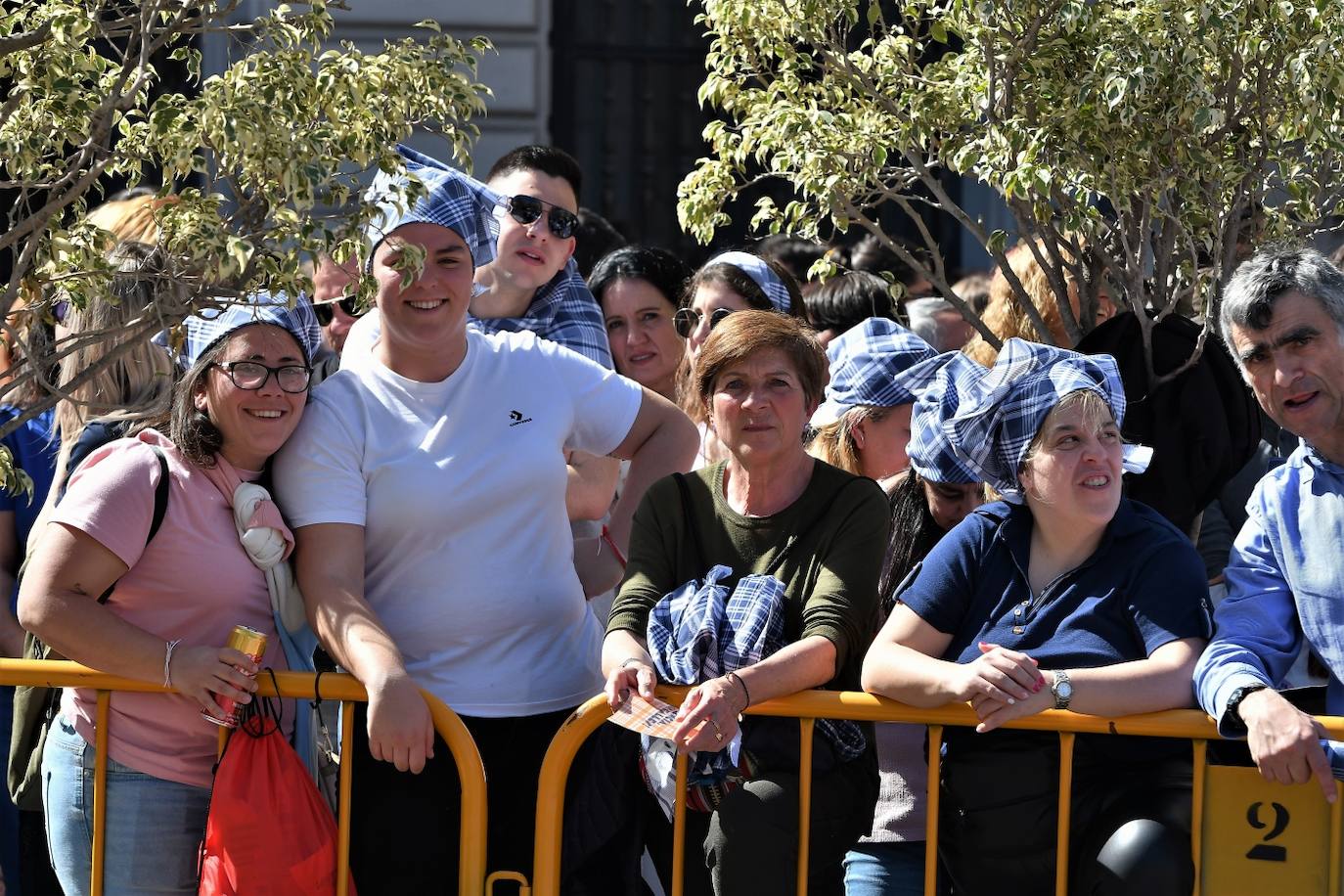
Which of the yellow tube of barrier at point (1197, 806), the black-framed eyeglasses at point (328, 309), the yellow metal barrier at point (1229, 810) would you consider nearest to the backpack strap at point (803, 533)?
the yellow metal barrier at point (1229, 810)

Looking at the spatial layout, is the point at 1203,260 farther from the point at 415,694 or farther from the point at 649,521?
the point at 415,694

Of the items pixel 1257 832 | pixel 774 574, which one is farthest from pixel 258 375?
pixel 1257 832

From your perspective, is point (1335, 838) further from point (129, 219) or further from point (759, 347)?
point (129, 219)

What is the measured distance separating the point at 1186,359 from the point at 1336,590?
1066mm

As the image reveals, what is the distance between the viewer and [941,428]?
3512mm

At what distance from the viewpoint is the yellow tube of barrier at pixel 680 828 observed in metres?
3.40

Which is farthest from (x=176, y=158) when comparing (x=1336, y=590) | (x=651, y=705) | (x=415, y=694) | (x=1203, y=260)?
(x=1203, y=260)

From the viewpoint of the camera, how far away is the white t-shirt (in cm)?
358

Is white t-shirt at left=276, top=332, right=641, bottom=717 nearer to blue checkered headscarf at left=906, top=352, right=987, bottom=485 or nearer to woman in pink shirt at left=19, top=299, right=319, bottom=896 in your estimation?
woman in pink shirt at left=19, top=299, right=319, bottom=896

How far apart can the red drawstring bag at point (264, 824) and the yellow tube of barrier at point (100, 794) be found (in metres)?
0.25

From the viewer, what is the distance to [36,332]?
3434 millimetres

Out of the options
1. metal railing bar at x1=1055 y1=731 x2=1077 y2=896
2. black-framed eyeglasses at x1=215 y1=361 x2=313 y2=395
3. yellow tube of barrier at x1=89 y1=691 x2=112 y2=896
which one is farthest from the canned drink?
metal railing bar at x1=1055 y1=731 x2=1077 y2=896

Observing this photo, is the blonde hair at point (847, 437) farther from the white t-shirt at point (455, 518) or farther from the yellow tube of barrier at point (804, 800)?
the yellow tube of barrier at point (804, 800)

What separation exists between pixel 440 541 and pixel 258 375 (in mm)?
532
